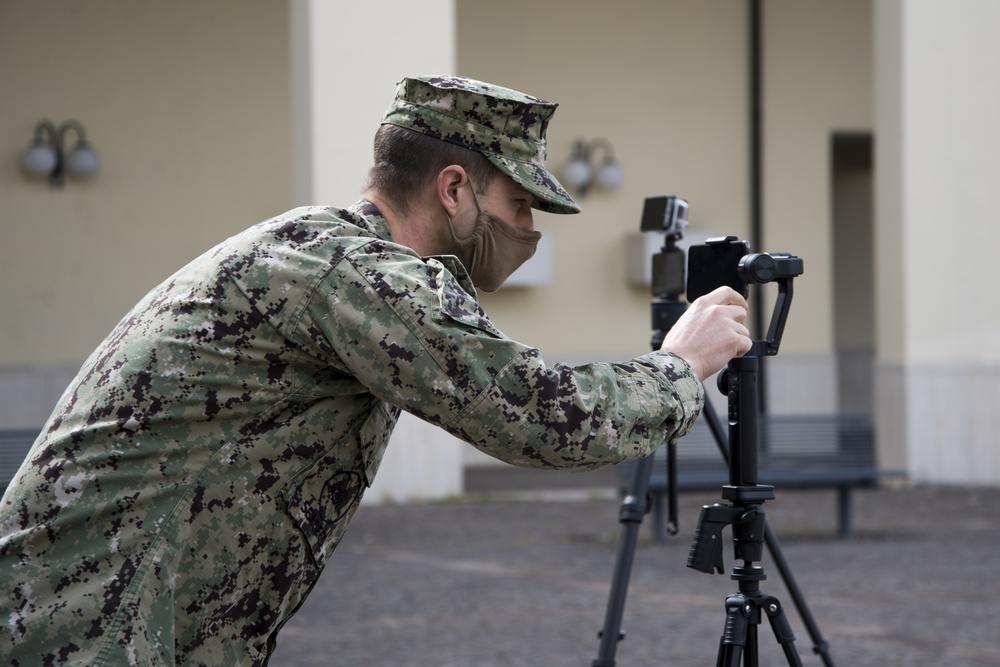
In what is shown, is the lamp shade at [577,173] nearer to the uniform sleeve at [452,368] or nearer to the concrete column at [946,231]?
the concrete column at [946,231]

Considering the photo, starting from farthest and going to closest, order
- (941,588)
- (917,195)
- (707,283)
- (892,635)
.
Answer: (917,195) → (941,588) → (892,635) → (707,283)

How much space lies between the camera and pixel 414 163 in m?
2.17

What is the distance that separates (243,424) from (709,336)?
71 centimetres

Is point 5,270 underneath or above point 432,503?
above

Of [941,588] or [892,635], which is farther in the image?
[941,588]

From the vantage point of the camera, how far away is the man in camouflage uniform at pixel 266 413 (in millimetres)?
1997

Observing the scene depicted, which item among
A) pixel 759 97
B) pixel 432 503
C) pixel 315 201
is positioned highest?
pixel 759 97

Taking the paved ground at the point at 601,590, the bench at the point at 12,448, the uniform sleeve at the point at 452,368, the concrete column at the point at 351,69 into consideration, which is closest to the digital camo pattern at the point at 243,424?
the uniform sleeve at the point at 452,368

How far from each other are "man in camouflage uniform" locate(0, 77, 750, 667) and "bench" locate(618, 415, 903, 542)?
6718 millimetres

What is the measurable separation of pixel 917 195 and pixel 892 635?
6248 mm

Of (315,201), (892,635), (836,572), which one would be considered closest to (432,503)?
(315,201)

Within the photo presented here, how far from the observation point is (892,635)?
Answer: 19.5 feet

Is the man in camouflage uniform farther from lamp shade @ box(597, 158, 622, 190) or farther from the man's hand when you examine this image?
lamp shade @ box(597, 158, 622, 190)

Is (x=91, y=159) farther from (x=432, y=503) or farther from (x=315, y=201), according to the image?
(x=432, y=503)
